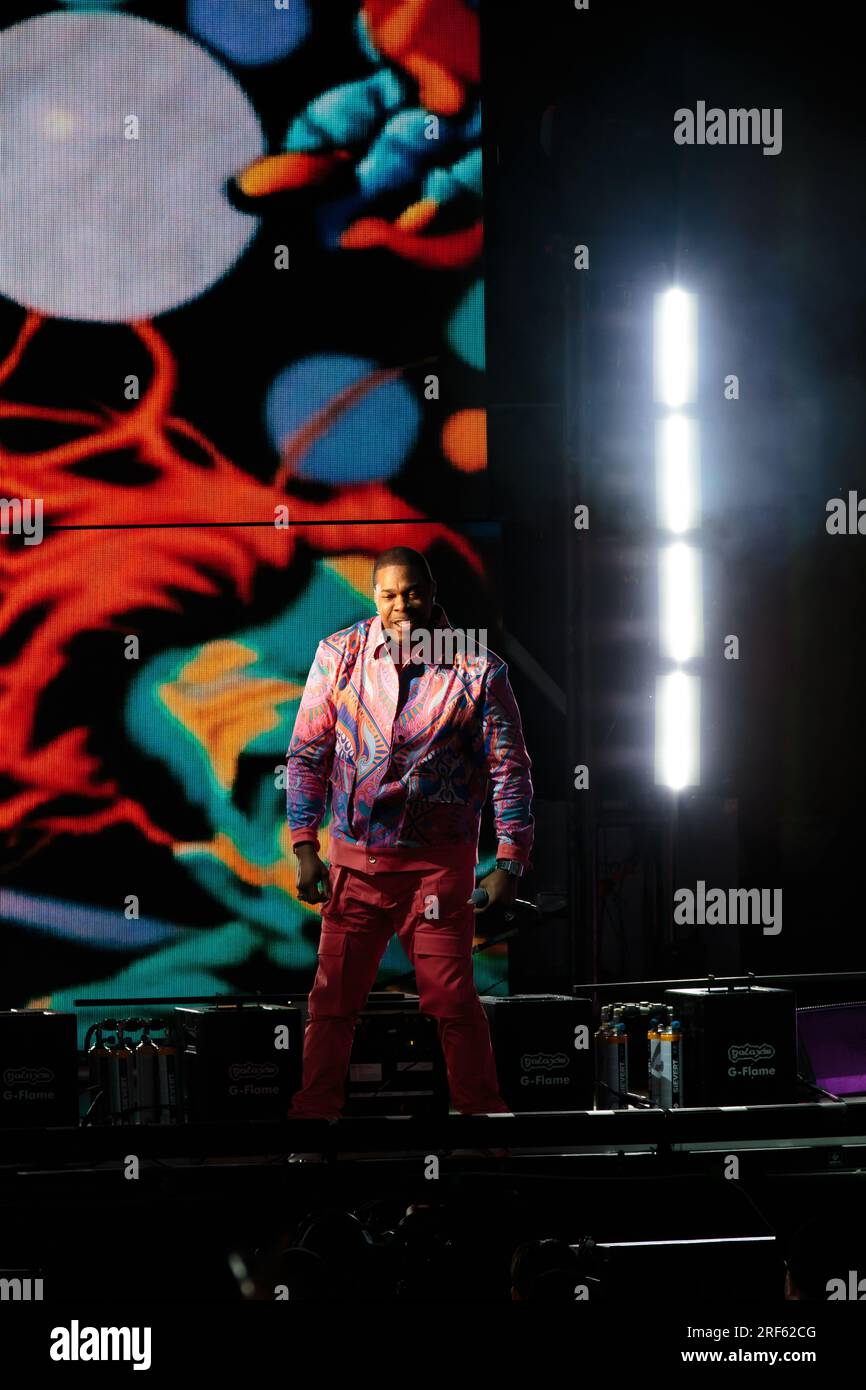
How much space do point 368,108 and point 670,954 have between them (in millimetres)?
3295

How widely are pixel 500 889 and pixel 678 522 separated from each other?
166 centimetres

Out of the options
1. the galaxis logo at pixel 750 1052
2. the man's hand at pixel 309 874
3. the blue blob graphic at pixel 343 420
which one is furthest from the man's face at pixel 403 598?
the galaxis logo at pixel 750 1052

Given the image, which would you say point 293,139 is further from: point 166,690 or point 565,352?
point 166,690

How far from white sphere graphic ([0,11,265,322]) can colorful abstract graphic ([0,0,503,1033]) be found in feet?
0.04

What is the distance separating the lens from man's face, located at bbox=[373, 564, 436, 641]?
4453mm

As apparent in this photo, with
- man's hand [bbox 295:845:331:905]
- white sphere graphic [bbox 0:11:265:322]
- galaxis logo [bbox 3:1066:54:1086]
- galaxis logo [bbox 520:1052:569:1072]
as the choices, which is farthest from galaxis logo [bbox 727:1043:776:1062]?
white sphere graphic [bbox 0:11:265:322]

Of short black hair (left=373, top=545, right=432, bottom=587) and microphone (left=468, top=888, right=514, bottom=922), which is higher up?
short black hair (left=373, top=545, right=432, bottom=587)

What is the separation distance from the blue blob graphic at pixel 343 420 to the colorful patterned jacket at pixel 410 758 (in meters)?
1.12

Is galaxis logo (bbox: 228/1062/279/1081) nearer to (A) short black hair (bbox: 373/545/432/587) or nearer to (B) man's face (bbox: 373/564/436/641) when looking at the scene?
(B) man's face (bbox: 373/564/436/641)

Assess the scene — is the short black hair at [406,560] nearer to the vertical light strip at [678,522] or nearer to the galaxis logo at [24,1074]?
the vertical light strip at [678,522]

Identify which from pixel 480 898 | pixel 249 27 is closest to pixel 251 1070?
pixel 480 898

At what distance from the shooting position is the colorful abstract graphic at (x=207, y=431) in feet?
17.9
